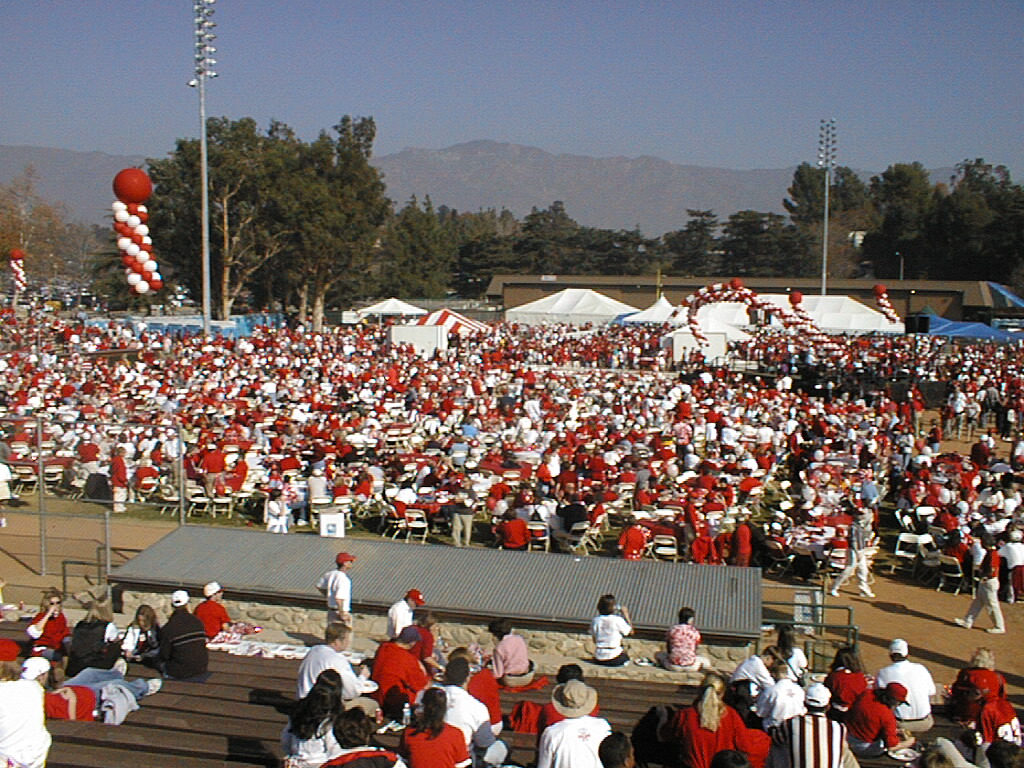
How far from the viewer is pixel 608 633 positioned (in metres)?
7.50

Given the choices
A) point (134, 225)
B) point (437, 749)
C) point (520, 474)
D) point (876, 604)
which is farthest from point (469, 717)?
point (134, 225)

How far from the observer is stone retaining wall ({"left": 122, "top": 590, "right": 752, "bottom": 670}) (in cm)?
776

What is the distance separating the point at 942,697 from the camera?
7.42m

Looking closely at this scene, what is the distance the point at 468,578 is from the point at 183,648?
2.75 m

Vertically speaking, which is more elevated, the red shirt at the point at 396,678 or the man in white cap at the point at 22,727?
the man in white cap at the point at 22,727

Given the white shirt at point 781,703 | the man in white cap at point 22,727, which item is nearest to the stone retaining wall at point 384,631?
the white shirt at point 781,703

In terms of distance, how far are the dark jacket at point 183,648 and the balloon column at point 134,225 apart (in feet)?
24.8

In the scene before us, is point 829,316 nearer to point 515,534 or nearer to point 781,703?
point 515,534

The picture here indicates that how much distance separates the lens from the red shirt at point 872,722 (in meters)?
5.70

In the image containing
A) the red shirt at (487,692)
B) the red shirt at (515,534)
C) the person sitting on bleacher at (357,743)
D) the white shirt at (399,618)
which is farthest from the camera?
the red shirt at (515,534)

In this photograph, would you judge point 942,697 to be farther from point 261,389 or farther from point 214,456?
point 261,389

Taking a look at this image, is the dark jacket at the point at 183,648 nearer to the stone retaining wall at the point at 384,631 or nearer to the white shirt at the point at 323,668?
the white shirt at the point at 323,668

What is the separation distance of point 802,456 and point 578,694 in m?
13.1

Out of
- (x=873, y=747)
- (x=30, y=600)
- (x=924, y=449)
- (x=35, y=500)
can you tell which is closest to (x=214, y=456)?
(x=35, y=500)
